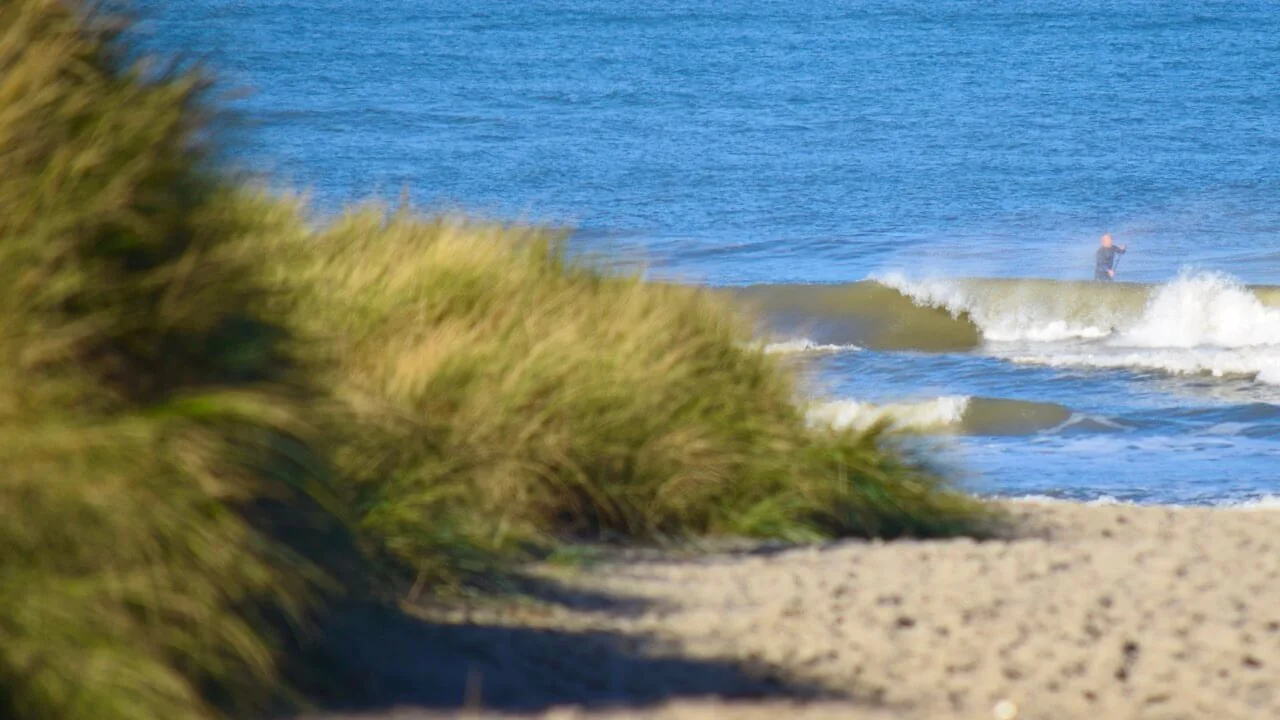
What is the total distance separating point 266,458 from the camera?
12.8 ft

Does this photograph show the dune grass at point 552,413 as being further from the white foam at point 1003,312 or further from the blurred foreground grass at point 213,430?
the white foam at point 1003,312

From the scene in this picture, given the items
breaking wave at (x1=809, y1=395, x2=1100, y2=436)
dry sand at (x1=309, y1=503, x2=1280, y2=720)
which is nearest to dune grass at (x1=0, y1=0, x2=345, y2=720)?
dry sand at (x1=309, y1=503, x2=1280, y2=720)

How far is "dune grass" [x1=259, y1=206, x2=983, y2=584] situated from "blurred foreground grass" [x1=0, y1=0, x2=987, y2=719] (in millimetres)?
15

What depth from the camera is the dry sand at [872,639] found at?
169 inches

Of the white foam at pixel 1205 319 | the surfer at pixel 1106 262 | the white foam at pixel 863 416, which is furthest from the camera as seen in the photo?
the surfer at pixel 1106 262

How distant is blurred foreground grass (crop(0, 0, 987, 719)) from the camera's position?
341 centimetres

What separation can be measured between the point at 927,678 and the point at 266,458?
2.00m

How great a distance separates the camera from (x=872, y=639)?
5074mm

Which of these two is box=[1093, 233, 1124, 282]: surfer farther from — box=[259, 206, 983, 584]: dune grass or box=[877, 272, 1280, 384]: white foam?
box=[259, 206, 983, 584]: dune grass

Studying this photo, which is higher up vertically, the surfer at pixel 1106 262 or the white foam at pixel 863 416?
the surfer at pixel 1106 262

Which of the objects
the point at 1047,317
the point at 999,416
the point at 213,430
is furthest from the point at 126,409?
the point at 1047,317

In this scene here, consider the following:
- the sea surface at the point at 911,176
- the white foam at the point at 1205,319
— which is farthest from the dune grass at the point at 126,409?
the white foam at the point at 1205,319

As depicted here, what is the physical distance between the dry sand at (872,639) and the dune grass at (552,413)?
0.36m

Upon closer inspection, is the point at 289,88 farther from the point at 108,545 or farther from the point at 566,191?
the point at 108,545
